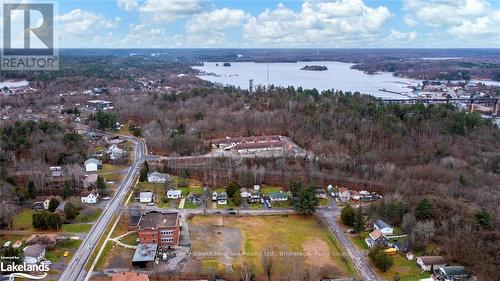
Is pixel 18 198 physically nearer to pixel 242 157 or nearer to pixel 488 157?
pixel 242 157

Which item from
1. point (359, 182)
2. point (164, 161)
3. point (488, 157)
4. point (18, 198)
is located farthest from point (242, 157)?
point (488, 157)

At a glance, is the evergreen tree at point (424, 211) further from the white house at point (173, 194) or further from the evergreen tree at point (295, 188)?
the white house at point (173, 194)

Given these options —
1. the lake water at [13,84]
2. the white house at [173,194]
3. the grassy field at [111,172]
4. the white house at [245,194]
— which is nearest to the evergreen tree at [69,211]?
the white house at [173,194]

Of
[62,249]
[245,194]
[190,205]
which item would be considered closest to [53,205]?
[62,249]

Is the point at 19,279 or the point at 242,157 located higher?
the point at 242,157

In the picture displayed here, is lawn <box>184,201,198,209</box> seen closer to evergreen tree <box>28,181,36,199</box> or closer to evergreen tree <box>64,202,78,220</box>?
evergreen tree <box>64,202,78,220</box>
